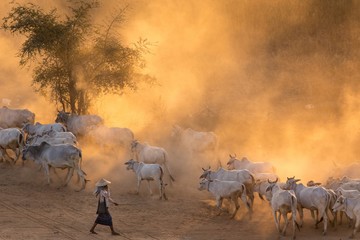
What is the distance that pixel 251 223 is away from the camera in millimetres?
19141

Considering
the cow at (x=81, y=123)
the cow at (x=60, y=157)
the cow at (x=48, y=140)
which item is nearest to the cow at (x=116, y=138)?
the cow at (x=81, y=123)

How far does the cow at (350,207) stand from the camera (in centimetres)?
1709

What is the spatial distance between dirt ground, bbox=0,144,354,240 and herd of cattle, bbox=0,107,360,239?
0.40 meters

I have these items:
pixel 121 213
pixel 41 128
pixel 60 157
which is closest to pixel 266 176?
pixel 121 213

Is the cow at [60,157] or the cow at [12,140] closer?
the cow at [60,157]

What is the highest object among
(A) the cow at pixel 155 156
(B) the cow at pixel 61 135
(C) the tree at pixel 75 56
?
(C) the tree at pixel 75 56

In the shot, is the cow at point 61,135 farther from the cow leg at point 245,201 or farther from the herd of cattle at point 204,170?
the cow leg at point 245,201

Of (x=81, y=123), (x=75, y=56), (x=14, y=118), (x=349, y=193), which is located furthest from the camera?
(x=75, y=56)

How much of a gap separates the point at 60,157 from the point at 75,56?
323 inches

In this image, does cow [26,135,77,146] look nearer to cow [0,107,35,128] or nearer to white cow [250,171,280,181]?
cow [0,107,35,128]

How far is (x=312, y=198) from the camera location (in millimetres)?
17938

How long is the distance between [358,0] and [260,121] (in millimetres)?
15638

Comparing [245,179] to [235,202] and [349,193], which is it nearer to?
[235,202]

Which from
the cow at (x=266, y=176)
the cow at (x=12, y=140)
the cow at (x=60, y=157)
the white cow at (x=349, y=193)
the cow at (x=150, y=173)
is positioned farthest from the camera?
the cow at (x=12, y=140)
